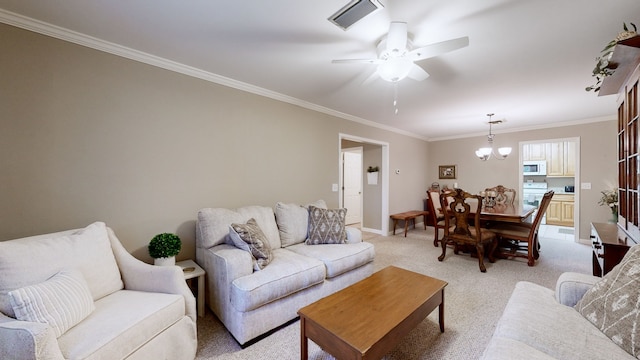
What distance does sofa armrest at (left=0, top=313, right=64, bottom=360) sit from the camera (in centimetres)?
98

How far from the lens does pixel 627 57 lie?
1586 millimetres

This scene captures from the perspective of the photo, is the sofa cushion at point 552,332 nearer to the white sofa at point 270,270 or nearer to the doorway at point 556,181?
the white sofa at point 270,270

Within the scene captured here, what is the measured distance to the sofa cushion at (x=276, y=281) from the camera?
176 cm

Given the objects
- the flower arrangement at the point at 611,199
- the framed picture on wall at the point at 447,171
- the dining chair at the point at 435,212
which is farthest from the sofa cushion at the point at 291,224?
the flower arrangement at the point at 611,199

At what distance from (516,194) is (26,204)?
7.17 meters

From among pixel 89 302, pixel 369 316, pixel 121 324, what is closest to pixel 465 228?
pixel 369 316

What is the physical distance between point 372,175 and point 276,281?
4.01 m

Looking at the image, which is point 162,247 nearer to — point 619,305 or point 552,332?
point 552,332

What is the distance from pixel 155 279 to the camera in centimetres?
167

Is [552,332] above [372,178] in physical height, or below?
below

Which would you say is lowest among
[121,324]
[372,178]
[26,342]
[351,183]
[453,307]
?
[453,307]

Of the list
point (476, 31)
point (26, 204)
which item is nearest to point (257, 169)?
point (26, 204)

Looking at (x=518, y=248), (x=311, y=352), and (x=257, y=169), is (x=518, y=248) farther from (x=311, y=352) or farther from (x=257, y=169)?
(x=257, y=169)

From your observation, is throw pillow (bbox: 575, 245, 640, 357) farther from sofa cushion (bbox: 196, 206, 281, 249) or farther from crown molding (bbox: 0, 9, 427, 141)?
crown molding (bbox: 0, 9, 427, 141)
